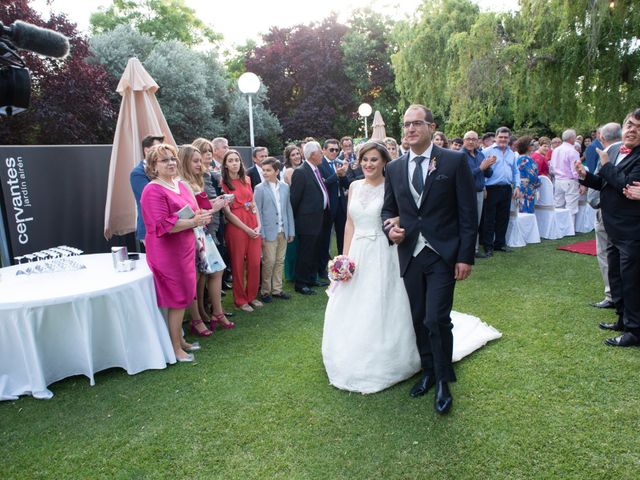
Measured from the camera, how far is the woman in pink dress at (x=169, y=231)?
13.3 ft

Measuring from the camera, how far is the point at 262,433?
3.20m

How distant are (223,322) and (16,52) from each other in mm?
3360

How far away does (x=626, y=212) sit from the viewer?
4.18 meters

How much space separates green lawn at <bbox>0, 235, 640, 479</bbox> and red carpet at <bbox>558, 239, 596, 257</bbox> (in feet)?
12.5

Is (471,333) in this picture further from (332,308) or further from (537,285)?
(537,285)

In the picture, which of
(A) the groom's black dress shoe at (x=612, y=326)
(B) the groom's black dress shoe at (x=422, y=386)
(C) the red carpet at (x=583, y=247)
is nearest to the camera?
(B) the groom's black dress shoe at (x=422, y=386)

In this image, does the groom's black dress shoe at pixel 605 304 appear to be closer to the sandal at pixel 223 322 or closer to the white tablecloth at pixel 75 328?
the sandal at pixel 223 322

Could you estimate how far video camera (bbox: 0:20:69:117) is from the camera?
9.57 ft

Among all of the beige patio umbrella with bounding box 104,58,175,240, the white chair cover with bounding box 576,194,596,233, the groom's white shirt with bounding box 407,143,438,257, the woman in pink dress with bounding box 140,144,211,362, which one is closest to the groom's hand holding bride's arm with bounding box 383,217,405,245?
the groom's white shirt with bounding box 407,143,438,257

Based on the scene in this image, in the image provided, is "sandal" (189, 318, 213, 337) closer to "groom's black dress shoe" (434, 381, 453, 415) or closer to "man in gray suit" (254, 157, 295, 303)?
"man in gray suit" (254, 157, 295, 303)

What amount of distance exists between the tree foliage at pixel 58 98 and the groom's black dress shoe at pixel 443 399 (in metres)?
14.4

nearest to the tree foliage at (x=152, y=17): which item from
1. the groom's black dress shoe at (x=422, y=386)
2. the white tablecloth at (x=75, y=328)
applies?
the white tablecloth at (x=75, y=328)

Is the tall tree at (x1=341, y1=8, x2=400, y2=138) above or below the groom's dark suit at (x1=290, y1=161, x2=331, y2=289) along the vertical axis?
above

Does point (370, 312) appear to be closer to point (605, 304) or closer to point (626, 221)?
point (626, 221)
